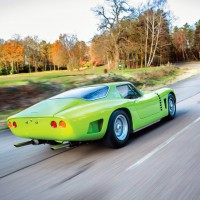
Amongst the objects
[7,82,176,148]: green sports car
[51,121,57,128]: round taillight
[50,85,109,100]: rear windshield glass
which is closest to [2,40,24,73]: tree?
[50,85,109,100]: rear windshield glass

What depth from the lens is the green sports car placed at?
173 inches

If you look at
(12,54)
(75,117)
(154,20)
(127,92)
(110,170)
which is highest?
(154,20)

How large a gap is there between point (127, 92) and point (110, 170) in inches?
90.6

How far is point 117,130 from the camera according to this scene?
5.01 m

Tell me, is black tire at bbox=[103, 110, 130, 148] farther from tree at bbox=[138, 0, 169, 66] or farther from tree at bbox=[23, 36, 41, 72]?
tree at bbox=[23, 36, 41, 72]

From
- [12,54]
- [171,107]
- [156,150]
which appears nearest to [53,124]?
[156,150]

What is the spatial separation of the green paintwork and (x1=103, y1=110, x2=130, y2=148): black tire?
0.09 meters

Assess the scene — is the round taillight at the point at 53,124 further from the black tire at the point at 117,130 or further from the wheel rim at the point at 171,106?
the wheel rim at the point at 171,106

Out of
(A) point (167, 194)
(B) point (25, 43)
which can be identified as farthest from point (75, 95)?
(B) point (25, 43)

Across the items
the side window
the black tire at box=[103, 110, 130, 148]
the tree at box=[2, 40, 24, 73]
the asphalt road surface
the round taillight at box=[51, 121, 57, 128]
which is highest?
the tree at box=[2, 40, 24, 73]

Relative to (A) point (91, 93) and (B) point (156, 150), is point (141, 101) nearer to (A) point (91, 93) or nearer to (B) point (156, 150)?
(A) point (91, 93)

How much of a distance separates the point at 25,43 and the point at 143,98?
78065 millimetres

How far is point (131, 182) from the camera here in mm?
3326

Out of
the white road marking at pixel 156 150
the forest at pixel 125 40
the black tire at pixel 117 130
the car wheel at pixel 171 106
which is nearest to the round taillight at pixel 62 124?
the black tire at pixel 117 130
